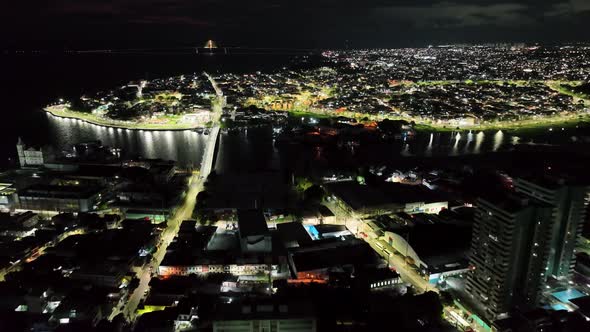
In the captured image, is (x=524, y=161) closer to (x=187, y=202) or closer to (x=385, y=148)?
(x=385, y=148)

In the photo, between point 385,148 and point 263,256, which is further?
point 385,148

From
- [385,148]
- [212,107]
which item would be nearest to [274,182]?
[385,148]

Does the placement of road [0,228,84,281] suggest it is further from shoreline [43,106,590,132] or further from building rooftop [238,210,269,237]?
shoreline [43,106,590,132]

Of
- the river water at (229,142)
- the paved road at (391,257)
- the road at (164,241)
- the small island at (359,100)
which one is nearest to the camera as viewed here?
the road at (164,241)

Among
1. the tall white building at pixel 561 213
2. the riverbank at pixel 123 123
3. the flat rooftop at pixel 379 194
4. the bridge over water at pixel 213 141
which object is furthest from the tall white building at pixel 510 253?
the riverbank at pixel 123 123

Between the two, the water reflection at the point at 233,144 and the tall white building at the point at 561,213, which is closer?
the tall white building at the point at 561,213

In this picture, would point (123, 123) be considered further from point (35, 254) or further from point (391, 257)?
point (391, 257)

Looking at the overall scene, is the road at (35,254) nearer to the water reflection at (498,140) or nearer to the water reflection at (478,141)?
the water reflection at (478,141)

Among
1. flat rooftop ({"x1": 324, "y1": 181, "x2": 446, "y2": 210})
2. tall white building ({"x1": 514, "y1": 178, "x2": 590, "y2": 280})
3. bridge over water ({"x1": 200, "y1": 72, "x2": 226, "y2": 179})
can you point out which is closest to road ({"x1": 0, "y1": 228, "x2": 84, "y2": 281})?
bridge over water ({"x1": 200, "y1": 72, "x2": 226, "y2": 179})

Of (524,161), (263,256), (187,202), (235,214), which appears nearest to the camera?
(263,256)
